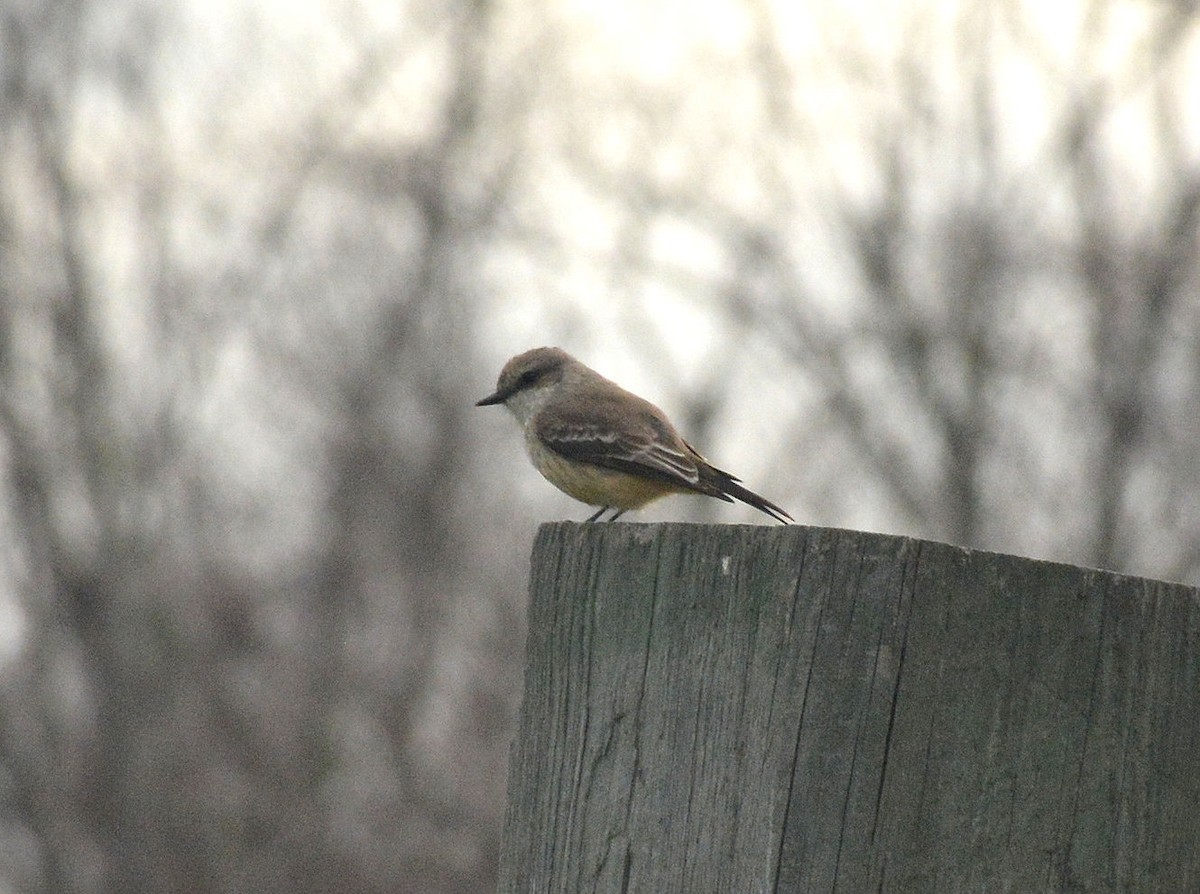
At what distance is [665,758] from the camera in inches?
112

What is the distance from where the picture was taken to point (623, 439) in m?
7.16

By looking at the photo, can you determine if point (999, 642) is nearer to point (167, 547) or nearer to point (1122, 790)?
point (1122, 790)

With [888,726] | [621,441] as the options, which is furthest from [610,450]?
[888,726]

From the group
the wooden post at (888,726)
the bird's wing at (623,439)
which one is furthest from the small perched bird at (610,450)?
the wooden post at (888,726)

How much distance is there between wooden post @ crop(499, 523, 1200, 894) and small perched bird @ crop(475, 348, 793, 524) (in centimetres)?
363

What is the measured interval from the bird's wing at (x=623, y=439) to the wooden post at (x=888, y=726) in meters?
3.84

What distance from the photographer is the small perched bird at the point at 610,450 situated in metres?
6.86

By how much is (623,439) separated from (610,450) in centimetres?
8

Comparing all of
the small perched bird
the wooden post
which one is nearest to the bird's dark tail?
the small perched bird

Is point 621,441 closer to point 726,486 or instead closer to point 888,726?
point 726,486

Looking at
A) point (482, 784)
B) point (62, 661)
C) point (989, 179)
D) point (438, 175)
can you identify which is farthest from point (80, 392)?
point (989, 179)

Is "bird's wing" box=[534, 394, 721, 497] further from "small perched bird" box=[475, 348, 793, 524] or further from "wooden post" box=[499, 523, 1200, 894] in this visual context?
"wooden post" box=[499, 523, 1200, 894]

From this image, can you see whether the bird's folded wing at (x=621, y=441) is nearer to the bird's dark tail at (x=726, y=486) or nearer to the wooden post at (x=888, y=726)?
the bird's dark tail at (x=726, y=486)

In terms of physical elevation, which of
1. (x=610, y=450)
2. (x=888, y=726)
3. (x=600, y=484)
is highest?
(x=610, y=450)
